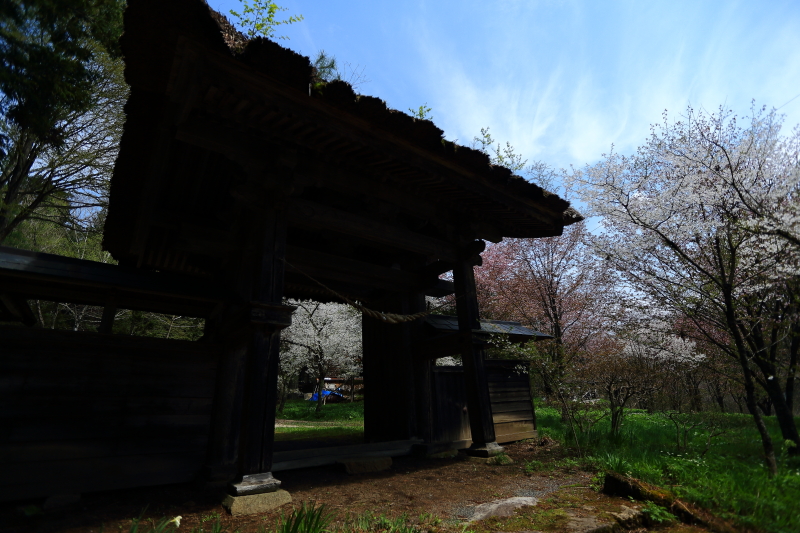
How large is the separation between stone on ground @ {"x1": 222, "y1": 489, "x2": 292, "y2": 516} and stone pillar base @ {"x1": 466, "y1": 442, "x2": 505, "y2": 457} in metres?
2.90

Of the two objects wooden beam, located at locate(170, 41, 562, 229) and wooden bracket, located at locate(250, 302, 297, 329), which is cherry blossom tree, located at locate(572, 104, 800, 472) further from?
wooden bracket, located at locate(250, 302, 297, 329)

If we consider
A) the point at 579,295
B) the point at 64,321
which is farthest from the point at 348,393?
the point at 579,295

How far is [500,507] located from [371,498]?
1271mm

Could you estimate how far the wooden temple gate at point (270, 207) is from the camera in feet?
11.4

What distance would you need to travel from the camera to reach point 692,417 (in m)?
6.25

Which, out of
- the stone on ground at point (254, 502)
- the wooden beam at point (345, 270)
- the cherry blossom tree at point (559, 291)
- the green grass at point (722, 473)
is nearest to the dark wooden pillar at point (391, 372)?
the wooden beam at point (345, 270)

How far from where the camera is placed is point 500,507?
326cm

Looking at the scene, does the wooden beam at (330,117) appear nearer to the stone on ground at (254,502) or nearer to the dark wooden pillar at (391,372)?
the dark wooden pillar at (391,372)

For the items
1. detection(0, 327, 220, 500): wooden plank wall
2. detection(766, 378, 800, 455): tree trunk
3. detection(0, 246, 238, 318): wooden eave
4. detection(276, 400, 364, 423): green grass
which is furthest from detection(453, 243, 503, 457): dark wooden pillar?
detection(276, 400, 364, 423): green grass

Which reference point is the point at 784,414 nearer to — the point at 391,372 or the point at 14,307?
the point at 391,372

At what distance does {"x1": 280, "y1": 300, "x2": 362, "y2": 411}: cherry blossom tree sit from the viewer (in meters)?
21.4

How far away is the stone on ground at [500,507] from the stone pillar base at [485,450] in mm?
2001

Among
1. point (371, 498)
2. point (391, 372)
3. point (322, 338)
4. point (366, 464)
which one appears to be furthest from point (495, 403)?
point (322, 338)

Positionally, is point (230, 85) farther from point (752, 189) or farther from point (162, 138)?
point (752, 189)
